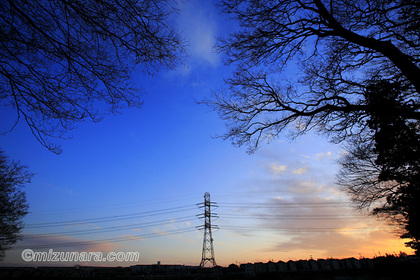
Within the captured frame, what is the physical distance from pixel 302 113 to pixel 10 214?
91.4 ft

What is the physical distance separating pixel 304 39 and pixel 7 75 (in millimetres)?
7750

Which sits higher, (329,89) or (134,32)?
(329,89)

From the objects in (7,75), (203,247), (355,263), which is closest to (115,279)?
(203,247)

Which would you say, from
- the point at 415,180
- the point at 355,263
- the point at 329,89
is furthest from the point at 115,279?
the point at 355,263

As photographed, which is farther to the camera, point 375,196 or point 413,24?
point 375,196

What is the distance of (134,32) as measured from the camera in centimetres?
390

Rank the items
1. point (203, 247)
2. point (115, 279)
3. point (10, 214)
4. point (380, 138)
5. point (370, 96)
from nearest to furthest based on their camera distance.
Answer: point (370, 96)
point (380, 138)
point (115, 279)
point (10, 214)
point (203, 247)

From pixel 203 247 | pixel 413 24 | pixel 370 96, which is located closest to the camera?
pixel 413 24

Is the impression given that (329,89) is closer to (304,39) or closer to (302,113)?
(302,113)

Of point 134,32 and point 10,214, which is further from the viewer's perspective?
point 10,214

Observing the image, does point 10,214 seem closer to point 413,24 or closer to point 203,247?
point 203,247

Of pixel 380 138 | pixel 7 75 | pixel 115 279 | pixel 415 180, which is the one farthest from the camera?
pixel 115 279

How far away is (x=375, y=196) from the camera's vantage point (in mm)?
12531

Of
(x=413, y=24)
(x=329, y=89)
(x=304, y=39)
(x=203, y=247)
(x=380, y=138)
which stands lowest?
(x=203, y=247)
